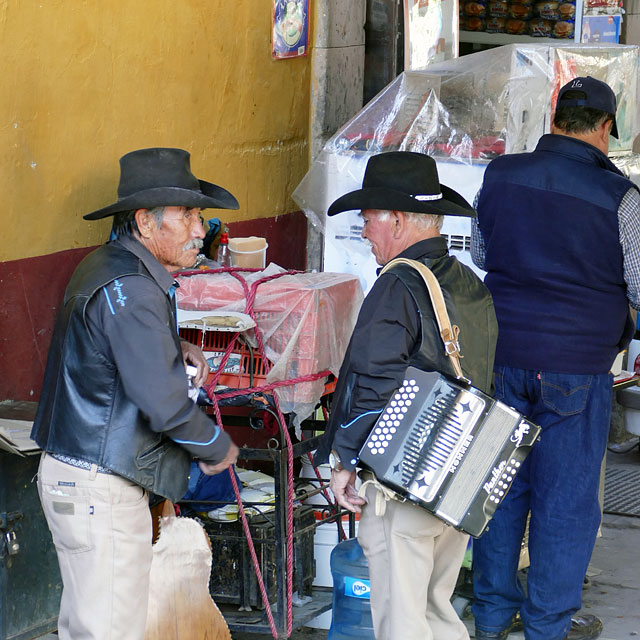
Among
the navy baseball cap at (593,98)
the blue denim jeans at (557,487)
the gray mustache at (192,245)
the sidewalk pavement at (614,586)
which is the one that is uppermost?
the navy baseball cap at (593,98)

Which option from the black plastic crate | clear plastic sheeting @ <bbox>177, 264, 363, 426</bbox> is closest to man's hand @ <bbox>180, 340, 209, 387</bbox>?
clear plastic sheeting @ <bbox>177, 264, 363, 426</bbox>

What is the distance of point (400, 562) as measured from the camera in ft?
11.0

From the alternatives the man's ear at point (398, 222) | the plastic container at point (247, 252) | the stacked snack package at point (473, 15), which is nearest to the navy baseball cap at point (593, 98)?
the man's ear at point (398, 222)

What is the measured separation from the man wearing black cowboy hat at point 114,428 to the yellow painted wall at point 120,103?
0.89 m

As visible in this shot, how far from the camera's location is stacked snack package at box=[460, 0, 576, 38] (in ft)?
26.9

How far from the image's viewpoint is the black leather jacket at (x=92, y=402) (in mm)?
3020

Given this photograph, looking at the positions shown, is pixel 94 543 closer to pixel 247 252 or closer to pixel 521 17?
pixel 247 252

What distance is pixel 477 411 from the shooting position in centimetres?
325

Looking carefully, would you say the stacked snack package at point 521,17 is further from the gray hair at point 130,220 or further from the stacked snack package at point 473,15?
the gray hair at point 130,220

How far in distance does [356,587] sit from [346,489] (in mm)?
1087

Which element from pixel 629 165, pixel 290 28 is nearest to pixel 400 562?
pixel 629 165

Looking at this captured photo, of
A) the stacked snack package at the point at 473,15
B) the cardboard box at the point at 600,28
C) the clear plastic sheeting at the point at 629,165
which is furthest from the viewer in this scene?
the stacked snack package at the point at 473,15

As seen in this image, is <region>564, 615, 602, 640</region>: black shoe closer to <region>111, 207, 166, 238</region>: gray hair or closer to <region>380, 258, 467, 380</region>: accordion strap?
<region>380, 258, 467, 380</region>: accordion strap

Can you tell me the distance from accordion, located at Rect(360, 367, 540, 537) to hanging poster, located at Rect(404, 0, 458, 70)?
2902 mm
